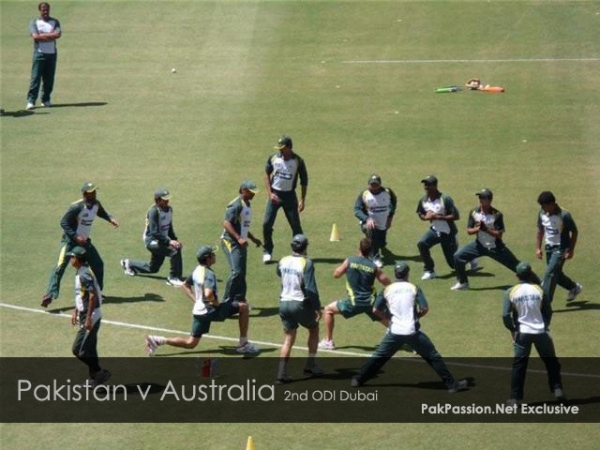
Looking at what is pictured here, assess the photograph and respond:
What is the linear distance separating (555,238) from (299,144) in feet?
36.3

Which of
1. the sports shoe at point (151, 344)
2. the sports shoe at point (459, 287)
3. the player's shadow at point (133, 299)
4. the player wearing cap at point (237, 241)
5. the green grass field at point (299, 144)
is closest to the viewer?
the sports shoe at point (151, 344)

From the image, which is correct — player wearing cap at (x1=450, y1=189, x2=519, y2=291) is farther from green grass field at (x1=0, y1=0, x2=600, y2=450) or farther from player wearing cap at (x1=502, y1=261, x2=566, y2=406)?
player wearing cap at (x1=502, y1=261, x2=566, y2=406)

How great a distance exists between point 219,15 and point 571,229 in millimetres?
21269

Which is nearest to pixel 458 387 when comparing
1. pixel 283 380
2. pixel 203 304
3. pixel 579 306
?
pixel 283 380

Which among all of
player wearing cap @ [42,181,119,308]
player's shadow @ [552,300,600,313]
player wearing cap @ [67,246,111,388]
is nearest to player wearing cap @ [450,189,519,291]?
player's shadow @ [552,300,600,313]

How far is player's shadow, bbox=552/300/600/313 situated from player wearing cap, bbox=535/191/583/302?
1.65 feet

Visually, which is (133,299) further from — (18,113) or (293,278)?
(18,113)

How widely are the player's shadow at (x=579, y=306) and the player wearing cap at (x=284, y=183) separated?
5.39 meters

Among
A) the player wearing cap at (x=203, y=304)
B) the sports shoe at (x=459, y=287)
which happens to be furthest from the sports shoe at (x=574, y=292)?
the player wearing cap at (x=203, y=304)

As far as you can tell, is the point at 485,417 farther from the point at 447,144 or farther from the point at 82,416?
the point at 447,144

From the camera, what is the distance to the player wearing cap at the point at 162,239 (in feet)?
84.8

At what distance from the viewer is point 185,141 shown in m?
34.4

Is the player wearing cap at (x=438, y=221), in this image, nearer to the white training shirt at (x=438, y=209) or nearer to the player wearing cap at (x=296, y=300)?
the white training shirt at (x=438, y=209)

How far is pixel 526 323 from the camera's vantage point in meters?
20.2
